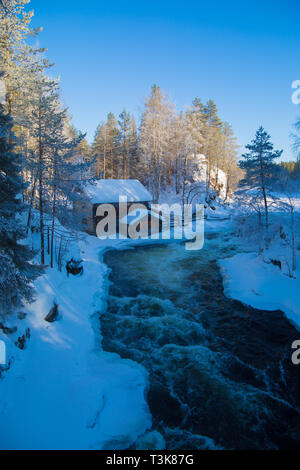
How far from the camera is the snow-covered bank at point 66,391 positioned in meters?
4.58

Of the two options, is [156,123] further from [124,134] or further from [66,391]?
[66,391]

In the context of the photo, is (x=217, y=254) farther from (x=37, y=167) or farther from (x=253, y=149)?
(x=37, y=167)

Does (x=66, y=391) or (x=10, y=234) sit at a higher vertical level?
(x=10, y=234)

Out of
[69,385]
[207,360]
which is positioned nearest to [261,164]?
[207,360]

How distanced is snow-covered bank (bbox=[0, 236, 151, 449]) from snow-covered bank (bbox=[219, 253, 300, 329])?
691 cm

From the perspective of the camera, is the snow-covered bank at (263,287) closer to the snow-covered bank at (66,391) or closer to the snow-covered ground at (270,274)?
the snow-covered ground at (270,274)

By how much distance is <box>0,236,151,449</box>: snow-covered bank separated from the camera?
4578mm

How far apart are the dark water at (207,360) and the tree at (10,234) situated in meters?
3.57

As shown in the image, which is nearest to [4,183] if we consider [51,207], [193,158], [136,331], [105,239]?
[136,331]

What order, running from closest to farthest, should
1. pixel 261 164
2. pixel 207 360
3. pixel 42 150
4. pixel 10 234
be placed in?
pixel 10 234, pixel 207 360, pixel 42 150, pixel 261 164

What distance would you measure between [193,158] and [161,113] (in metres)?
8.72

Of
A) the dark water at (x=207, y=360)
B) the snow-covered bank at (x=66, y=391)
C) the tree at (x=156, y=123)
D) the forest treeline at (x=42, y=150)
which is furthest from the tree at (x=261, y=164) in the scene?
the tree at (x=156, y=123)

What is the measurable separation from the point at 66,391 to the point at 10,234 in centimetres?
417

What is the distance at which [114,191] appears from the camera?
25.3 meters
